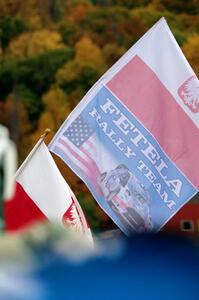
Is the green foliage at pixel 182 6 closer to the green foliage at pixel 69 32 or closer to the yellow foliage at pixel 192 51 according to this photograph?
the green foliage at pixel 69 32

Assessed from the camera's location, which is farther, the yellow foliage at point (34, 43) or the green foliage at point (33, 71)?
the yellow foliage at point (34, 43)

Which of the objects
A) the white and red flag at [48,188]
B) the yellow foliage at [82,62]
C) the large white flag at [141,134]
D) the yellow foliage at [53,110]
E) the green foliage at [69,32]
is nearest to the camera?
the white and red flag at [48,188]

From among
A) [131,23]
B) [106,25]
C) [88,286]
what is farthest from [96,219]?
[106,25]

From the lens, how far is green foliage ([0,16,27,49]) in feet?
120

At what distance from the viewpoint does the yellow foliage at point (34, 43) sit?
34531 millimetres

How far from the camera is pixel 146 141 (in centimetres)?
652

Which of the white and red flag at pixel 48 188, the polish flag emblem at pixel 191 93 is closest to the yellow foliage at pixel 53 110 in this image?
the polish flag emblem at pixel 191 93

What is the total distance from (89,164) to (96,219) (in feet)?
7.32

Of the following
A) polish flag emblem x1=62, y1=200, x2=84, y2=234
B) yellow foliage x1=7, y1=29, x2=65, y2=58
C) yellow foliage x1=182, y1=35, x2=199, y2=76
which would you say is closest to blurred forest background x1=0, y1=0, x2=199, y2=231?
yellow foliage x1=7, y1=29, x2=65, y2=58

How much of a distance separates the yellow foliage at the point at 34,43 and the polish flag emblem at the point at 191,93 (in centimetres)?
2757

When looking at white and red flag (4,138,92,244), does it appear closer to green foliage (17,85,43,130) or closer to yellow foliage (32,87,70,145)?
yellow foliage (32,87,70,145)

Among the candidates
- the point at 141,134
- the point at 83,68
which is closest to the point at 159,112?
the point at 141,134

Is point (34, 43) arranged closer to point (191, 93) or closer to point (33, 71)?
point (33, 71)

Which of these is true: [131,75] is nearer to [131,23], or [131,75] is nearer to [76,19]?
[131,23]
